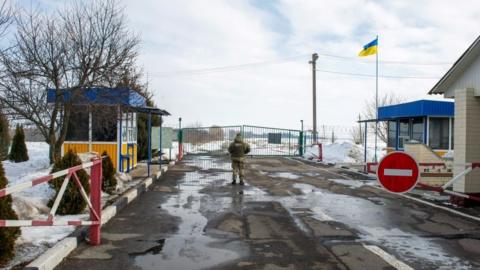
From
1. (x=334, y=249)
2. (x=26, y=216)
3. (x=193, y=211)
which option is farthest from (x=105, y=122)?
(x=334, y=249)

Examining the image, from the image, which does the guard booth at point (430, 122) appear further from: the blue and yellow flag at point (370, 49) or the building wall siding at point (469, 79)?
the building wall siding at point (469, 79)

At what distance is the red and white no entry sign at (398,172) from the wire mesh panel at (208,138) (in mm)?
30501

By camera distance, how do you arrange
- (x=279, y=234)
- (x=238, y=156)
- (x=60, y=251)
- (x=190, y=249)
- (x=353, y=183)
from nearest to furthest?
(x=60, y=251)
(x=190, y=249)
(x=279, y=234)
(x=238, y=156)
(x=353, y=183)

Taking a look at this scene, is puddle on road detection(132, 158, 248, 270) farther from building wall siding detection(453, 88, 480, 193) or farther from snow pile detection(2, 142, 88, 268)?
building wall siding detection(453, 88, 480, 193)

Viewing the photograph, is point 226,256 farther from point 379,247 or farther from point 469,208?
point 469,208

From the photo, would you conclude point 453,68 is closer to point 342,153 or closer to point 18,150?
point 18,150

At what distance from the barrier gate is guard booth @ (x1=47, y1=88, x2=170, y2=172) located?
17.3 metres

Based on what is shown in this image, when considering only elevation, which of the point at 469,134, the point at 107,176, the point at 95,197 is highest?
the point at 469,134

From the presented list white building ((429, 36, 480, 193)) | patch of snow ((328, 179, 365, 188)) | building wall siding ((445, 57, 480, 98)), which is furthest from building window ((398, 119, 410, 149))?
white building ((429, 36, 480, 193))

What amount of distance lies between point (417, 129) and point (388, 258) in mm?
17456

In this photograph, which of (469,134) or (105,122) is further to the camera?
(105,122)

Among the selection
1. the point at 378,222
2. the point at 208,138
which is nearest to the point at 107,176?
the point at 378,222

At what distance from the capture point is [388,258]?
5980 millimetres

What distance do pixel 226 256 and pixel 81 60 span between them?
977 centimetres
